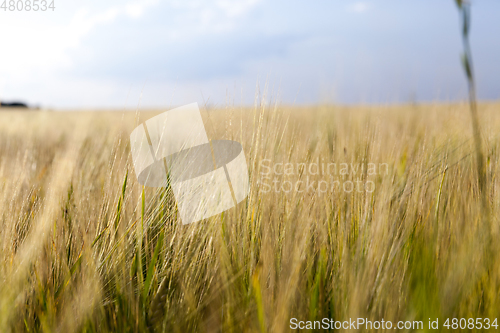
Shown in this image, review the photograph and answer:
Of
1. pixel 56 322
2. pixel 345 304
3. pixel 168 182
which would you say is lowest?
pixel 56 322

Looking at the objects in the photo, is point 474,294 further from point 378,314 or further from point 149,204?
point 149,204

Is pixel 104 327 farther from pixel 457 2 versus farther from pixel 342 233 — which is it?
pixel 457 2

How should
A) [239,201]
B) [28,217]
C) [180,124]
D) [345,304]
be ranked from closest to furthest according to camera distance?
[345,304], [239,201], [28,217], [180,124]

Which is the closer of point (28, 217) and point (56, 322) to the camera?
point (56, 322)

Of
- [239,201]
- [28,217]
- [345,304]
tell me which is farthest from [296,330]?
[28,217]

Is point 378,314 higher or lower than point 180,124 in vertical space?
lower

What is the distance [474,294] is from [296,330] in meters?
0.47

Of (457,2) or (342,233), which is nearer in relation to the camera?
(457,2)

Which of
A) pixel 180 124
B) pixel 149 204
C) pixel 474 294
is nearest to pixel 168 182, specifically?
pixel 149 204

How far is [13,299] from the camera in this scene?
0.85 meters

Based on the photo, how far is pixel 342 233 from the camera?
915mm

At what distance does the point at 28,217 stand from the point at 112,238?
52 centimetres

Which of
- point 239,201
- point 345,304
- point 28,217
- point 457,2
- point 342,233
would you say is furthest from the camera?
point 28,217

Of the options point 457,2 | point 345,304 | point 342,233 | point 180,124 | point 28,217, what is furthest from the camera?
point 180,124
